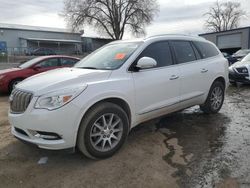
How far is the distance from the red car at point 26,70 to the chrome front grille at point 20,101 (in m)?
5.57

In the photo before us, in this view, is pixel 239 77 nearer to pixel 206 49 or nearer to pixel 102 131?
pixel 206 49

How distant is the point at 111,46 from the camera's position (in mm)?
5059

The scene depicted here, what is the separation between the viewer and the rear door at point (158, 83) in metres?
4.15

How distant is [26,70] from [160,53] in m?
6.09

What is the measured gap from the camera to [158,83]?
14.3 ft

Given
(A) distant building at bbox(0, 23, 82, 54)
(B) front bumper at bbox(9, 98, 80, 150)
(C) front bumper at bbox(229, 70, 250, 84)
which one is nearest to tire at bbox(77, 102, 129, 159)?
(B) front bumper at bbox(9, 98, 80, 150)

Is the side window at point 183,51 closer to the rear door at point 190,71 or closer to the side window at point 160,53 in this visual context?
the rear door at point 190,71

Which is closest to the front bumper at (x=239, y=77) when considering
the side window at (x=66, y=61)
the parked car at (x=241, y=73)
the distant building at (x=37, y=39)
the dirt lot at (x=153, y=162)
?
the parked car at (x=241, y=73)

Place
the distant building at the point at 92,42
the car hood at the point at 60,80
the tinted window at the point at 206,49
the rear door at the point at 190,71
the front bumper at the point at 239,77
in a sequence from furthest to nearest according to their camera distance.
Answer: the distant building at the point at 92,42 < the front bumper at the point at 239,77 < the tinted window at the point at 206,49 < the rear door at the point at 190,71 < the car hood at the point at 60,80

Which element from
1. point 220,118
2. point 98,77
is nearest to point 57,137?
point 98,77

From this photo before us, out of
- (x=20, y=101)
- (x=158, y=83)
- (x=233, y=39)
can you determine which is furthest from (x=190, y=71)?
(x=233, y=39)

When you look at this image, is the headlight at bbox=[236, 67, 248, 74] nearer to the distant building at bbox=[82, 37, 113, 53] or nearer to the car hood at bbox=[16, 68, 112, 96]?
the car hood at bbox=[16, 68, 112, 96]

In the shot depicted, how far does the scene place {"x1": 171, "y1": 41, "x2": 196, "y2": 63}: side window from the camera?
498cm

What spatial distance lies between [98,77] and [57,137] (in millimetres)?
1020
